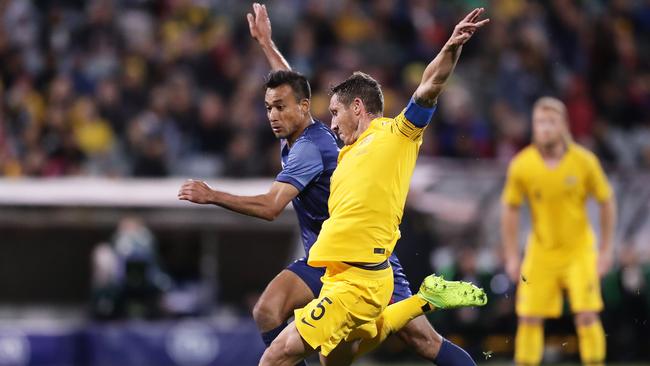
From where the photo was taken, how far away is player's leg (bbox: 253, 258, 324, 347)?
8.18 metres

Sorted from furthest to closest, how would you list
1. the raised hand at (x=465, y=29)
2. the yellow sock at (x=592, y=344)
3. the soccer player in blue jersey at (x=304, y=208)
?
the yellow sock at (x=592, y=344) → the soccer player in blue jersey at (x=304, y=208) → the raised hand at (x=465, y=29)

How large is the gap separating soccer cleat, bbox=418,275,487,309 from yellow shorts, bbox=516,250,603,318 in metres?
3.76

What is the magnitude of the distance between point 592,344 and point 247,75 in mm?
7604

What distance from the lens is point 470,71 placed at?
60.6ft

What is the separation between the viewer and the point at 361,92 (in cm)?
783

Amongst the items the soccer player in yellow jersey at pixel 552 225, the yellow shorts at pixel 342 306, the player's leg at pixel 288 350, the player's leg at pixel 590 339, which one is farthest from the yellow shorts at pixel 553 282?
the player's leg at pixel 288 350

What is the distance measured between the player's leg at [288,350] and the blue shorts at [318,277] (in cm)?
62

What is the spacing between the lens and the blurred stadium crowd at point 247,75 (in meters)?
16.2

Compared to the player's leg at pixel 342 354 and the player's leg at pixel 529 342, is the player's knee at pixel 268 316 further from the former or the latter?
the player's leg at pixel 529 342

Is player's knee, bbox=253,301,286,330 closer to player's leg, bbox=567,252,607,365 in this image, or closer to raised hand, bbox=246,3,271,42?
raised hand, bbox=246,3,271,42

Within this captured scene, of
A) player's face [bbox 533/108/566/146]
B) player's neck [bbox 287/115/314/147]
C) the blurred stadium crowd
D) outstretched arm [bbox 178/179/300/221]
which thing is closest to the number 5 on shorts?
outstretched arm [bbox 178/179/300/221]

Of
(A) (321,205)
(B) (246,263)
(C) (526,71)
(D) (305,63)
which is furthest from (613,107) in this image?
(A) (321,205)

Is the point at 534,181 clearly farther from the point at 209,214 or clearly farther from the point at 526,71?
the point at 526,71

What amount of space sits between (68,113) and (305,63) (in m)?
3.34
